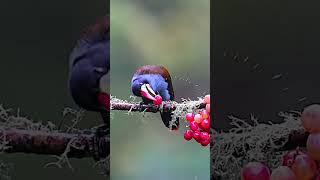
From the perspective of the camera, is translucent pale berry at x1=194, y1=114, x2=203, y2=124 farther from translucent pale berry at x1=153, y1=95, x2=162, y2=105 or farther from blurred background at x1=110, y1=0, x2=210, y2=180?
translucent pale berry at x1=153, y1=95, x2=162, y2=105

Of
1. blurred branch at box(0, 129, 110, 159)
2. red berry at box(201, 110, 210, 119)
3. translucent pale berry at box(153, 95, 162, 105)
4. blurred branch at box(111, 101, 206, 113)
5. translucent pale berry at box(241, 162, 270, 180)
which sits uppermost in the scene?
translucent pale berry at box(153, 95, 162, 105)

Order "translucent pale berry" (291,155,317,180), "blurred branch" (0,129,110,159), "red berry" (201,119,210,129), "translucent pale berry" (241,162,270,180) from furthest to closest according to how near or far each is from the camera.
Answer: "red berry" (201,119,210,129) < "blurred branch" (0,129,110,159) < "translucent pale berry" (241,162,270,180) < "translucent pale berry" (291,155,317,180)

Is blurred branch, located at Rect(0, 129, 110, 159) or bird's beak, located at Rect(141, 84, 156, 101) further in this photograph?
bird's beak, located at Rect(141, 84, 156, 101)

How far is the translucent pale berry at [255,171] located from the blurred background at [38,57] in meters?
0.76

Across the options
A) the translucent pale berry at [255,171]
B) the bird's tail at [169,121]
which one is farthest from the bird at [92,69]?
the translucent pale berry at [255,171]

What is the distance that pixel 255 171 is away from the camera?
2.35 meters

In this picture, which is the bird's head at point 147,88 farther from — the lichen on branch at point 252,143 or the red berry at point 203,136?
the lichen on branch at point 252,143

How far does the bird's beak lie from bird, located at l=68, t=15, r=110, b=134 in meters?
0.39

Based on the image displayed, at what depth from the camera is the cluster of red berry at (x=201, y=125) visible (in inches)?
109

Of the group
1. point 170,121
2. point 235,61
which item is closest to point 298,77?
point 235,61

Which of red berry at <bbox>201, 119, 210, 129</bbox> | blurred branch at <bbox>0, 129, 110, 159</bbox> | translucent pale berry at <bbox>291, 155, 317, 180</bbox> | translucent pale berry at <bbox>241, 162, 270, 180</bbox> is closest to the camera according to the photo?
translucent pale berry at <bbox>291, 155, 317, 180</bbox>

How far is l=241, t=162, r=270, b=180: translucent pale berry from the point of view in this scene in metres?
2.32

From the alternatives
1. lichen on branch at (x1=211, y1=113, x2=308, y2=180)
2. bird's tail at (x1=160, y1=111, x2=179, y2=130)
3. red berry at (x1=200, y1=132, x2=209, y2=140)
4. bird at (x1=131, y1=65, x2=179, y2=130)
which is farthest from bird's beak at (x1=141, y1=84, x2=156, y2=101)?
lichen on branch at (x1=211, y1=113, x2=308, y2=180)

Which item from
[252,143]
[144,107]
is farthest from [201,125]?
[252,143]
